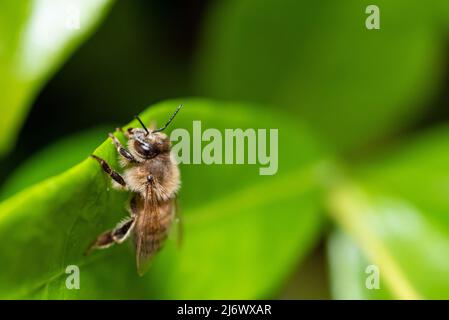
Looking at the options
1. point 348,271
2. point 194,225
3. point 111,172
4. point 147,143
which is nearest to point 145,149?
point 147,143

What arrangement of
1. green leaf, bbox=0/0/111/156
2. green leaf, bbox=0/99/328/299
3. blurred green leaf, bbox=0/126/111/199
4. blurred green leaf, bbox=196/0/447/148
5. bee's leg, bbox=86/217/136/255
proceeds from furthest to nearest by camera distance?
1. blurred green leaf, bbox=196/0/447/148
2. blurred green leaf, bbox=0/126/111/199
3. green leaf, bbox=0/0/111/156
4. bee's leg, bbox=86/217/136/255
5. green leaf, bbox=0/99/328/299

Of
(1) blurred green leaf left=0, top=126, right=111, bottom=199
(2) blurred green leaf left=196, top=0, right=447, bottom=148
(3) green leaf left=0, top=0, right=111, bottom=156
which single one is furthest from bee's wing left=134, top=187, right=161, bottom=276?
(2) blurred green leaf left=196, top=0, right=447, bottom=148

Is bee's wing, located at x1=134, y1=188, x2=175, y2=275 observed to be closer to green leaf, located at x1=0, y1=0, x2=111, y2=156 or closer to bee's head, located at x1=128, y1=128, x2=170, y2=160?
bee's head, located at x1=128, y1=128, x2=170, y2=160

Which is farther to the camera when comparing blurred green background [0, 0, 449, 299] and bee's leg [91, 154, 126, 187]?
blurred green background [0, 0, 449, 299]

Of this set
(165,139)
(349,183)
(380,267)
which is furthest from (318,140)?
(165,139)

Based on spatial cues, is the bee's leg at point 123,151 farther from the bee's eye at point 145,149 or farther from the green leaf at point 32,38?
the green leaf at point 32,38

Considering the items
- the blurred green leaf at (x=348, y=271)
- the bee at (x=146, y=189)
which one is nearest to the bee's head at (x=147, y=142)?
the bee at (x=146, y=189)

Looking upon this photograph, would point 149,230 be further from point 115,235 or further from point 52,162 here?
point 52,162
